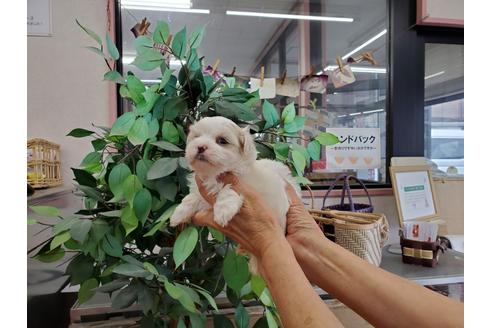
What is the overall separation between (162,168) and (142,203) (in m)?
0.07

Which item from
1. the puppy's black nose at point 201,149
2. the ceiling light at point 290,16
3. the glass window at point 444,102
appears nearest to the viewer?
the puppy's black nose at point 201,149

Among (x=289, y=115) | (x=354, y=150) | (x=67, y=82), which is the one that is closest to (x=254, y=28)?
(x=354, y=150)

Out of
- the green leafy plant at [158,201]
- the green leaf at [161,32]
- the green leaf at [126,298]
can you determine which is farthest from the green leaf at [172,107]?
the green leaf at [126,298]

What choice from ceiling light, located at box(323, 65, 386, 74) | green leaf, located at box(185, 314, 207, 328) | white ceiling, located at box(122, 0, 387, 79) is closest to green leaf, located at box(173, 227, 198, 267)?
green leaf, located at box(185, 314, 207, 328)

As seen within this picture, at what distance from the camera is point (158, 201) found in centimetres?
62

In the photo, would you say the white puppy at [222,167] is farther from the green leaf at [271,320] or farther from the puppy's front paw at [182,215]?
the green leaf at [271,320]

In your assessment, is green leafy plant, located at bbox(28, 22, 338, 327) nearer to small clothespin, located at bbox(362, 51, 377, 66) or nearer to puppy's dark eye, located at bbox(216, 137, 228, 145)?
puppy's dark eye, located at bbox(216, 137, 228, 145)

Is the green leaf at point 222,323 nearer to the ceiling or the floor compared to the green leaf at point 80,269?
nearer to the floor

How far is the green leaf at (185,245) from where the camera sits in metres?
0.54

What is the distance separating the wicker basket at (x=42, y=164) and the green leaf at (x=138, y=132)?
0.57m

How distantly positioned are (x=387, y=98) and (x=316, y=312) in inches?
55.3

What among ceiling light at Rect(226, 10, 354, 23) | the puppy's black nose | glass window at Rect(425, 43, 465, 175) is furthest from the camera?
glass window at Rect(425, 43, 465, 175)

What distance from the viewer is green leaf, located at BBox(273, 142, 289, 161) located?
0.71 metres

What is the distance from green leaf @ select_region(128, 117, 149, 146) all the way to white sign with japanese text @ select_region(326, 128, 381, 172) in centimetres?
108
